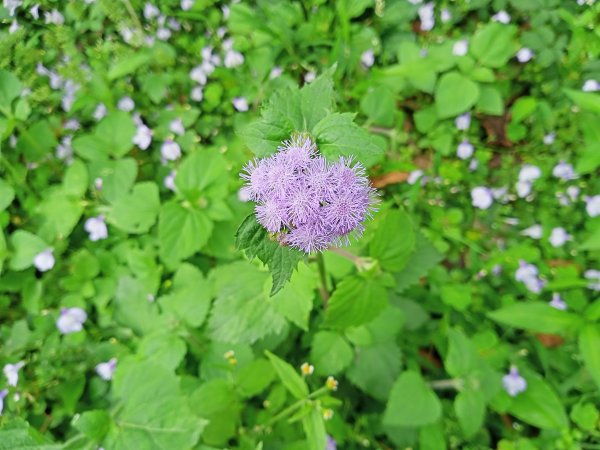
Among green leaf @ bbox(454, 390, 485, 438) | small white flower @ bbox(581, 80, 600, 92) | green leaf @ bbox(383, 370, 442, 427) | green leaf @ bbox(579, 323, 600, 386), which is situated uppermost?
small white flower @ bbox(581, 80, 600, 92)

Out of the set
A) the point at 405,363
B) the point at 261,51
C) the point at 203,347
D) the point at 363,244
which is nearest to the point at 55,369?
the point at 203,347

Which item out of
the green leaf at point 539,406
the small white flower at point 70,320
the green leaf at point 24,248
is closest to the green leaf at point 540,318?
the green leaf at point 539,406

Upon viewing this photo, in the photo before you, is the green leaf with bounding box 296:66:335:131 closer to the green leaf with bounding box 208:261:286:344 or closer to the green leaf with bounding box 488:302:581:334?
the green leaf with bounding box 208:261:286:344

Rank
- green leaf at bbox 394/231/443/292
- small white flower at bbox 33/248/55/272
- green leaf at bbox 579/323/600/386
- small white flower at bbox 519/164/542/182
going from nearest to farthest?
1. green leaf at bbox 579/323/600/386
2. green leaf at bbox 394/231/443/292
3. small white flower at bbox 33/248/55/272
4. small white flower at bbox 519/164/542/182

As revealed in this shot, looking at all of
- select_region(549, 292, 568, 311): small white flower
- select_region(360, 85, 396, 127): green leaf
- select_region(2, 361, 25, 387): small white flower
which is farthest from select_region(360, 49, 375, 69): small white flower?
select_region(2, 361, 25, 387): small white flower

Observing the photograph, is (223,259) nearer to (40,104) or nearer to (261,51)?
(261,51)

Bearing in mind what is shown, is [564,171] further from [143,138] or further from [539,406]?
[143,138]

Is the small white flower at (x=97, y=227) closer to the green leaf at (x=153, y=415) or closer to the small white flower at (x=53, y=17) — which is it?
the green leaf at (x=153, y=415)
